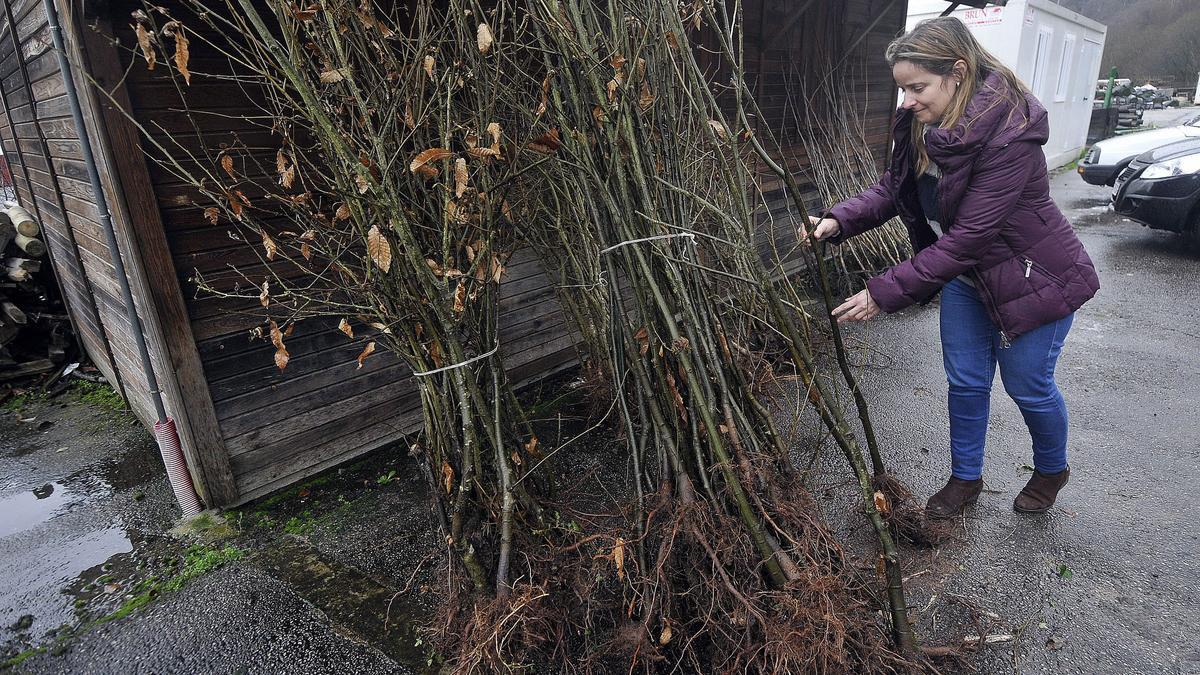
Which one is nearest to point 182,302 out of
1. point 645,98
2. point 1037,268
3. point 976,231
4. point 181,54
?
point 181,54

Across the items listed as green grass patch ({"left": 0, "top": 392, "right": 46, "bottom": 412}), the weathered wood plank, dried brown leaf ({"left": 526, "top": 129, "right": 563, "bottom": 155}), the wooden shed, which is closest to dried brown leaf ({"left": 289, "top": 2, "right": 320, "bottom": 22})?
dried brown leaf ({"left": 526, "top": 129, "right": 563, "bottom": 155})

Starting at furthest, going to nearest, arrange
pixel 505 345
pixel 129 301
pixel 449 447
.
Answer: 1. pixel 505 345
2. pixel 129 301
3. pixel 449 447

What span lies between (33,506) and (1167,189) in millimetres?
10221

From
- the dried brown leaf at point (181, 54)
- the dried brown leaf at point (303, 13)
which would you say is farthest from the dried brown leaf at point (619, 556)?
the dried brown leaf at point (181, 54)

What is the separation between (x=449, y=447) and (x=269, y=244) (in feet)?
3.03

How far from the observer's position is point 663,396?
227 centimetres

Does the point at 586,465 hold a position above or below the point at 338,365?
below

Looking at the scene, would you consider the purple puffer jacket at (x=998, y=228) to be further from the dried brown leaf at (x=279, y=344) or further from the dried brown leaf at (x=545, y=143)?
the dried brown leaf at (x=279, y=344)

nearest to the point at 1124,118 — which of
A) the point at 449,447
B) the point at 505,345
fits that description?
the point at 505,345

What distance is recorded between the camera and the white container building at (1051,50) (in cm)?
1130

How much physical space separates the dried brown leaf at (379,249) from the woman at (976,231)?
1.42m

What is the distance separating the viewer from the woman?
7.87 feet

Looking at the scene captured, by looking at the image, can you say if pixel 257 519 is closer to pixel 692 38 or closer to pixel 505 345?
pixel 505 345

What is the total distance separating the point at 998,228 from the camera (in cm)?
245
